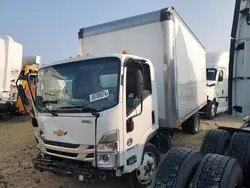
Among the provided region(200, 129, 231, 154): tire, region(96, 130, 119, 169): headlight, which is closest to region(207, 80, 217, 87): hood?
region(200, 129, 231, 154): tire

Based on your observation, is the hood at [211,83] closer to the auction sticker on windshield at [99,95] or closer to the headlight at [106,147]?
the auction sticker on windshield at [99,95]

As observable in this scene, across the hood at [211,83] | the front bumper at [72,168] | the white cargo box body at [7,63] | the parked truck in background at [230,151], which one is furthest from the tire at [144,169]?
the white cargo box body at [7,63]

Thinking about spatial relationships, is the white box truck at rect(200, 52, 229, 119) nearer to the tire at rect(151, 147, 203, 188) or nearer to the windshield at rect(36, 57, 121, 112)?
the windshield at rect(36, 57, 121, 112)

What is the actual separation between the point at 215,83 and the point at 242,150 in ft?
34.1

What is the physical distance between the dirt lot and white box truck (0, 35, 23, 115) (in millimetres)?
1044

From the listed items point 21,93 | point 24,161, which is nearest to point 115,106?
point 21,93

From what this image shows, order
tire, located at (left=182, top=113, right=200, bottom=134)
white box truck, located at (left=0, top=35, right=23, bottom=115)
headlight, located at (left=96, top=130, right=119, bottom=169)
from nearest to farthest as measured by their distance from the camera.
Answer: headlight, located at (left=96, top=130, right=119, bottom=169), tire, located at (left=182, top=113, right=200, bottom=134), white box truck, located at (left=0, top=35, right=23, bottom=115)

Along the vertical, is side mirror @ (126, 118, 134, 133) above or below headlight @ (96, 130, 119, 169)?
above

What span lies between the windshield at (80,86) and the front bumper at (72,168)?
31.8 inches

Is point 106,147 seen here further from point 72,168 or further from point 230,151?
point 230,151

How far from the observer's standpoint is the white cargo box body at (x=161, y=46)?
16.3 ft

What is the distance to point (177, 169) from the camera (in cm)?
236

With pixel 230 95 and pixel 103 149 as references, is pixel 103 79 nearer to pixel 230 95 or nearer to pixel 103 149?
pixel 103 149

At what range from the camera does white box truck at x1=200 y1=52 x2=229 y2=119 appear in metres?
12.3
